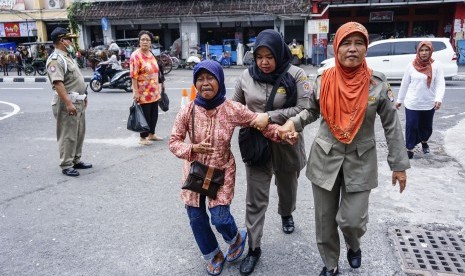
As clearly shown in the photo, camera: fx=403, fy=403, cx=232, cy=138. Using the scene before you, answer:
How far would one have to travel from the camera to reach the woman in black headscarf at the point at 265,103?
2955mm

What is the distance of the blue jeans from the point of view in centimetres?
290

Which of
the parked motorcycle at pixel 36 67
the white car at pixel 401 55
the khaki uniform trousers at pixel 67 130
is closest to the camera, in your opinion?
the khaki uniform trousers at pixel 67 130

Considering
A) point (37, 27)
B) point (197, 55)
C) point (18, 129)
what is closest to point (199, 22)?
point (197, 55)

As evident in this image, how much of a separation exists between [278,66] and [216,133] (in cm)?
70

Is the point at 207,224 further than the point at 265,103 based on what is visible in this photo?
No

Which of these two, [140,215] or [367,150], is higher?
[367,150]

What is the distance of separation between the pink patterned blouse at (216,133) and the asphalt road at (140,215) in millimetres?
657

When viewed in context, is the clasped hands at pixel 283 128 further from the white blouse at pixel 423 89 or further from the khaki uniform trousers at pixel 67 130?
the white blouse at pixel 423 89

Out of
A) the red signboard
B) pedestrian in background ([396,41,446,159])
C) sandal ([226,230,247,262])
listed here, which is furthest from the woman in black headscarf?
the red signboard

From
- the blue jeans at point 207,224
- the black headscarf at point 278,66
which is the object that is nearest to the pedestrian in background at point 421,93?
the black headscarf at point 278,66

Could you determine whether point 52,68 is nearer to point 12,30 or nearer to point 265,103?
point 265,103

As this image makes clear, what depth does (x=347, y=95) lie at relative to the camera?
103 inches

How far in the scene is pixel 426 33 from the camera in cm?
2092

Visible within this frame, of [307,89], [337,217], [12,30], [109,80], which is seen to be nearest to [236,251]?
[337,217]
